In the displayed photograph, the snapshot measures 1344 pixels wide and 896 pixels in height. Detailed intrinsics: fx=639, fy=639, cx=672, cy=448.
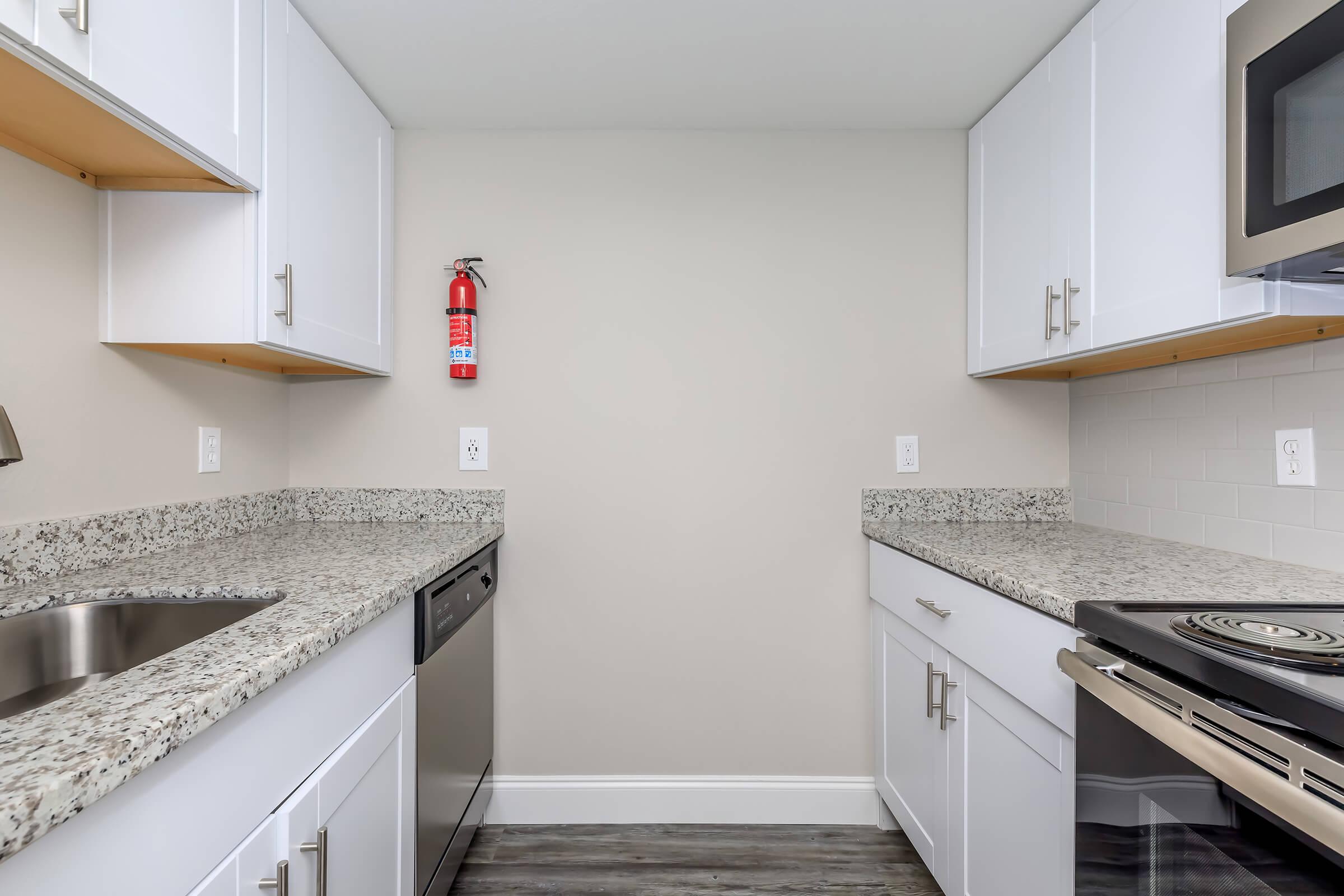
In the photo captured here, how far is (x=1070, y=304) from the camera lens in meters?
1.49

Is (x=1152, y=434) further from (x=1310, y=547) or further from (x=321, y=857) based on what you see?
(x=321, y=857)

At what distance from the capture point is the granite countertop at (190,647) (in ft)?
1.66

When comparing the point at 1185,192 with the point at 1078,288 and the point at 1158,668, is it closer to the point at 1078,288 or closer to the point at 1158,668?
the point at 1078,288

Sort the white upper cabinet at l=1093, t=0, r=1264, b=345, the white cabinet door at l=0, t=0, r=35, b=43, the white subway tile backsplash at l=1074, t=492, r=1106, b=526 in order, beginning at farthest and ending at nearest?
1. the white subway tile backsplash at l=1074, t=492, r=1106, b=526
2. the white upper cabinet at l=1093, t=0, r=1264, b=345
3. the white cabinet door at l=0, t=0, r=35, b=43

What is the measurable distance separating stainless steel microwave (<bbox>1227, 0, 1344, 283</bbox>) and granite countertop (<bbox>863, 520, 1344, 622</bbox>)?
20.4 inches

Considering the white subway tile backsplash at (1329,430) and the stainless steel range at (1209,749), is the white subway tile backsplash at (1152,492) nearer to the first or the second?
the white subway tile backsplash at (1329,430)

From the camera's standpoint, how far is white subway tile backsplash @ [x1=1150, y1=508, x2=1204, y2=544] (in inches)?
59.6

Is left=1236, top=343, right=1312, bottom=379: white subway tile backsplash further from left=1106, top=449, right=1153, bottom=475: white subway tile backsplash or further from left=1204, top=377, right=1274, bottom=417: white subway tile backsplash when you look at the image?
left=1106, top=449, right=1153, bottom=475: white subway tile backsplash

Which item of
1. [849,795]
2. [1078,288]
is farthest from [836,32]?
Answer: [849,795]

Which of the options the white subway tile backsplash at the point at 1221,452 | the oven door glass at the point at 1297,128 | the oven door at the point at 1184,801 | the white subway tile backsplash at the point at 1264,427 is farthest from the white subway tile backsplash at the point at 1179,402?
the oven door at the point at 1184,801

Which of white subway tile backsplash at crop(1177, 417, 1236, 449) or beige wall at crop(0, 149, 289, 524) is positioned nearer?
beige wall at crop(0, 149, 289, 524)

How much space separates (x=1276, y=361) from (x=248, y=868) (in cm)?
199

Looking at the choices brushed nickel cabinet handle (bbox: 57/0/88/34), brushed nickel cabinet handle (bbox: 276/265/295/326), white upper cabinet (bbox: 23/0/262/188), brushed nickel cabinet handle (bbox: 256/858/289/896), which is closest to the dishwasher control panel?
brushed nickel cabinet handle (bbox: 256/858/289/896)

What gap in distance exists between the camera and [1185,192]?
116cm
